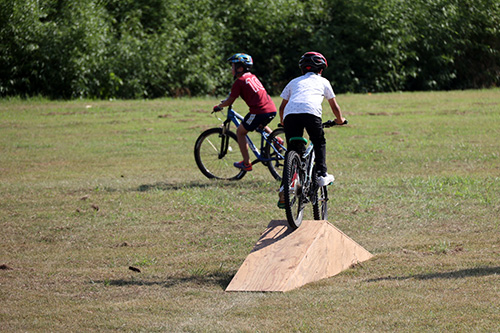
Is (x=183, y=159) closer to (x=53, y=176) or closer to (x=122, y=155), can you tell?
(x=122, y=155)

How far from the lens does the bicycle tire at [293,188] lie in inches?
273

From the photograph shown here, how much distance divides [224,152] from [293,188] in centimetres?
486

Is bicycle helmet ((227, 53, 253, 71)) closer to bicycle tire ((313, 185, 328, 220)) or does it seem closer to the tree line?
bicycle tire ((313, 185, 328, 220))

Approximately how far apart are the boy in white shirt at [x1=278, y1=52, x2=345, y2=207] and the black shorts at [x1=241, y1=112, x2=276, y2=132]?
3.04m

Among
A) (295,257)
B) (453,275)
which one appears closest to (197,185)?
(295,257)

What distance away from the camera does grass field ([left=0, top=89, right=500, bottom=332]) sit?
551 centimetres

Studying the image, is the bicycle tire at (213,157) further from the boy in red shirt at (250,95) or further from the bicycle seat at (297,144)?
the bicycle seat at (297,144)

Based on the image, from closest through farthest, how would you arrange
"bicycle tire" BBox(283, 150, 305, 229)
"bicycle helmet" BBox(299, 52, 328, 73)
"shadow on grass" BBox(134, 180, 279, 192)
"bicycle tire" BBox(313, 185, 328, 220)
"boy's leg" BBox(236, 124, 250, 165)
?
"bicycle tire" BBox(283, 150, 305, 229) → "bicycle helmet" BBox(299, 52, 328, 73) → "bicycle tire" BBox(313, 185, 328, 220) → "boy's leg" BBox(236, 124, 250, 165) → "shadow on grass" BBox(134, 180, 279, 192)

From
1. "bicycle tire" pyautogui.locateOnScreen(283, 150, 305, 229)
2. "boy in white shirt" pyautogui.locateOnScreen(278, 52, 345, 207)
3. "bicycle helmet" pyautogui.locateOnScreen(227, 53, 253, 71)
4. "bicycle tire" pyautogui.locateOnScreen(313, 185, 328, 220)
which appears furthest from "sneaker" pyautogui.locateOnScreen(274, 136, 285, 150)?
"bicycle tire" pyautogui.locateOnScreen(283, 150, 305, 229)

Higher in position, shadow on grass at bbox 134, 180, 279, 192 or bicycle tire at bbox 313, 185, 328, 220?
bicycle tire at bbox 313, 185, 328, 220

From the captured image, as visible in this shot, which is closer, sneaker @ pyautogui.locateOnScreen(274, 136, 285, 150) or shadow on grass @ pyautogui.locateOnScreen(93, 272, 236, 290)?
shadow on grass @ pyautogui.locateOnScreen(93, 272, 236, 290)

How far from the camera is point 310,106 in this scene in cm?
744

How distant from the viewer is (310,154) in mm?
7723

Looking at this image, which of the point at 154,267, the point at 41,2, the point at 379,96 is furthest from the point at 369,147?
the point at 41,2
